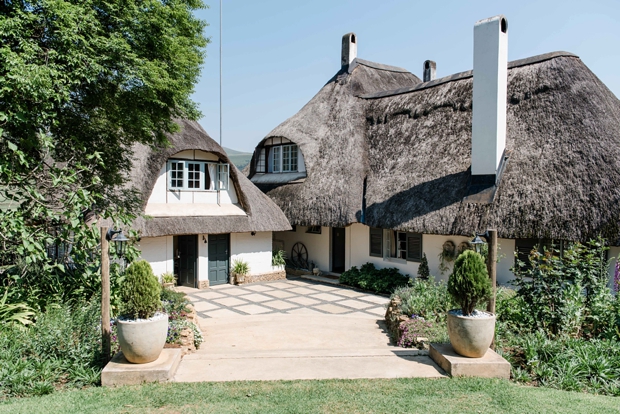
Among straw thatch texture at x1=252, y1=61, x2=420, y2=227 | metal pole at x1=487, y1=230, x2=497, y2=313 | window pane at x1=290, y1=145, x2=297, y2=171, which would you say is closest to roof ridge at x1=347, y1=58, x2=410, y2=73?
straw thatch texture at x1=252, y1=61, x2=420, y2=227

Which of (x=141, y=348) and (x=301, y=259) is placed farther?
(x=301, y=259)

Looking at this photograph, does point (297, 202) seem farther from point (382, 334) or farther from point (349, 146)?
point (382, 334)

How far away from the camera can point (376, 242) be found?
56.6 feet

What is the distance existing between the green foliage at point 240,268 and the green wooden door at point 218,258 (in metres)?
0.29

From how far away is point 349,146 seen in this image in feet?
59.3

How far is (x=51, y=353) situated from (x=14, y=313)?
5.59 ft

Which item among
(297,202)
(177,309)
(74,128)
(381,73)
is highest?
(381,73)

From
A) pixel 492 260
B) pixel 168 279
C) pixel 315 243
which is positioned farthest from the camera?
pixel 315 243

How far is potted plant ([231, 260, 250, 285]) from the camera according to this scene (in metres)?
17.1

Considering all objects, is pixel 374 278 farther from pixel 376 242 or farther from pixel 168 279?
pixel 168 279

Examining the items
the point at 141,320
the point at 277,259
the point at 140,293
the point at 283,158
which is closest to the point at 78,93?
the point at 140,293

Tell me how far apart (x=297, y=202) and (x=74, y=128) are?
32.6 ft

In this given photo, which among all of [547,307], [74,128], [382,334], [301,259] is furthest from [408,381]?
[301,259]

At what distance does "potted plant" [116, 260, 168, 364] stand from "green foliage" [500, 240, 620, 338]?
18.3 ft
